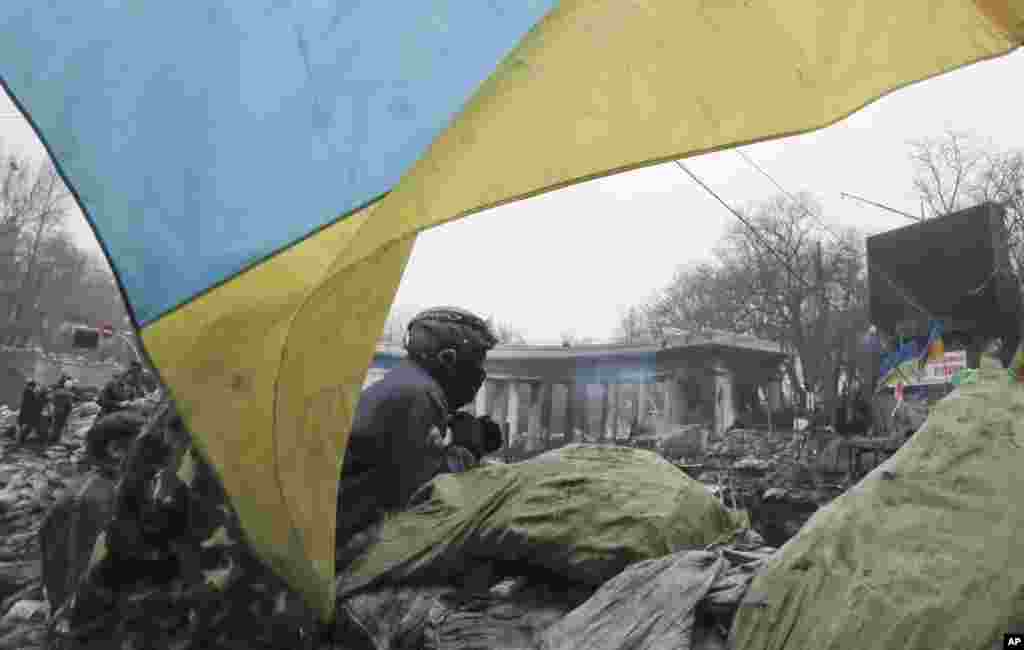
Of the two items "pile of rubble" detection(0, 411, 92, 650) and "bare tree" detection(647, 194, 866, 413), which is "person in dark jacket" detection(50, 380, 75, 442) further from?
"bare tree" detection(647, 194, 866, 413)

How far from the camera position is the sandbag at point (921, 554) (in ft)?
3.67

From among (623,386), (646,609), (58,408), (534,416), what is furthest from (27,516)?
(623,386)

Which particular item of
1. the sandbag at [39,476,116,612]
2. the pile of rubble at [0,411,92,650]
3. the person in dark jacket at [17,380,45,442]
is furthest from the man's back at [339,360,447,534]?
the person in dark jacket at [17,380,45,442]

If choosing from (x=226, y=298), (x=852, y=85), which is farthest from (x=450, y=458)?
(x=852, y=85)

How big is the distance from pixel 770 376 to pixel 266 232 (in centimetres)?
2439

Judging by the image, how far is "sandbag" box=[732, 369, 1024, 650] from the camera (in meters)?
1.12

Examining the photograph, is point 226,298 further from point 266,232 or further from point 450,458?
point 450,458

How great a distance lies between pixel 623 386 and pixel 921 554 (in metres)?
21.9

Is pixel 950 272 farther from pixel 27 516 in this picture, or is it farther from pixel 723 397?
pixel 27 516

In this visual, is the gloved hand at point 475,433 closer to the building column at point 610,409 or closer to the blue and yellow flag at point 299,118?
the blue and yellow flag at point 299,118

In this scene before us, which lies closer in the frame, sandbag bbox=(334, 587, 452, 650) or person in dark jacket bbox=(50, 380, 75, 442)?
sandbag bbox=(334, 587, 452, 650)

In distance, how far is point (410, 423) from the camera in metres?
2.38

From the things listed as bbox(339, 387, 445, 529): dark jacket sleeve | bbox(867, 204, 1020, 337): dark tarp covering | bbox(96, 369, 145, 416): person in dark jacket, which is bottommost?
bbox(96, 369, 145, 416): person in dark jacket

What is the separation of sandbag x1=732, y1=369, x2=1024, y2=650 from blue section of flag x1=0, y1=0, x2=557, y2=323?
1.24 m
